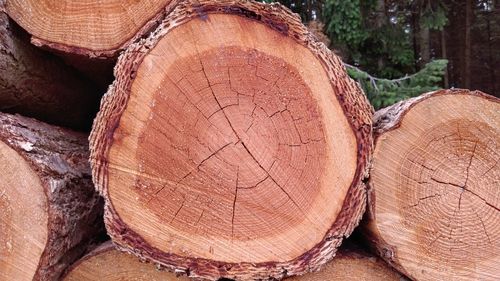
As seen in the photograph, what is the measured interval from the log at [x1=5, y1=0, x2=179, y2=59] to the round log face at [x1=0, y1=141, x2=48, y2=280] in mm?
420

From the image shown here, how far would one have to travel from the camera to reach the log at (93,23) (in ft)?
4.89

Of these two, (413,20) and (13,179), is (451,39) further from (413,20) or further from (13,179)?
(13,179)

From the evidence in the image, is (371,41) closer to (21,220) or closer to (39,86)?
(39,86)

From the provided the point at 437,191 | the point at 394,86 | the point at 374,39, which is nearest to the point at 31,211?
the point at 437,191

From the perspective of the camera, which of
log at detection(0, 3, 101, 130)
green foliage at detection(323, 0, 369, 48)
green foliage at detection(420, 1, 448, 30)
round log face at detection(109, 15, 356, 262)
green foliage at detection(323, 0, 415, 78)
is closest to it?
round log face at detection(109, 15, 356, 262)

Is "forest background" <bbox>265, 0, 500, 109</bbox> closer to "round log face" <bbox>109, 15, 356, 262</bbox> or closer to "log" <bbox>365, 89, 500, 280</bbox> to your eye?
"log" <bbox>365, 89, 500, 280</bbox>

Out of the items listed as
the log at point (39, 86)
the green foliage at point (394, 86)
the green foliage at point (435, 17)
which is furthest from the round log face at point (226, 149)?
the green foliage at point (435, 17)

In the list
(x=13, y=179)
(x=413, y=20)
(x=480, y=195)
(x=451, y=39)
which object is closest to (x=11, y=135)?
(x=13, y=179)

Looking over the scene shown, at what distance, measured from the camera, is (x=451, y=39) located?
28.3 feet

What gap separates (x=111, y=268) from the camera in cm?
148

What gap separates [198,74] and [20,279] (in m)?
0.79

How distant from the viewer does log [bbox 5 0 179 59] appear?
1490 millimetres

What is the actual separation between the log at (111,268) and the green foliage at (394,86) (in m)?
2.94

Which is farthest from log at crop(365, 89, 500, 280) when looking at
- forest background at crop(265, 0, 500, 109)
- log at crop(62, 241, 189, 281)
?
forest background at crop(265, 0, 500, 109)
